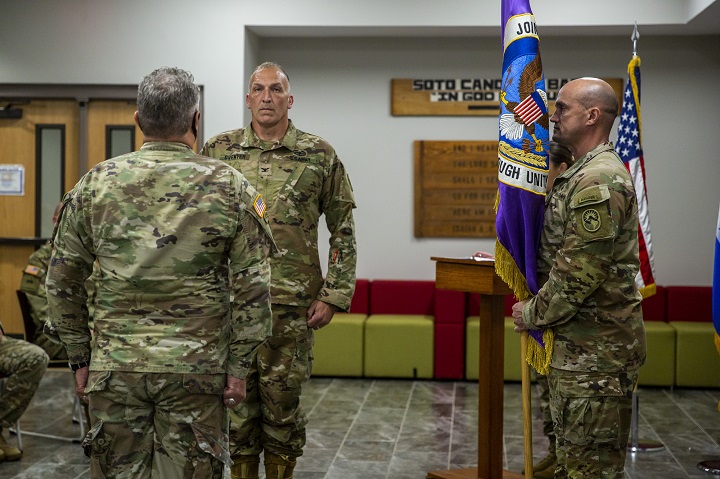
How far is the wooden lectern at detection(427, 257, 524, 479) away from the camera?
4.25 metres

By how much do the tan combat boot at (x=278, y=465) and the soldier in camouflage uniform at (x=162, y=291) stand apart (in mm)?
1120

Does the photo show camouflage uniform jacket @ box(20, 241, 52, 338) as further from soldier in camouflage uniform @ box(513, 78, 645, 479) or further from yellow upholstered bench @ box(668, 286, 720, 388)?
yellow upholstered bench @ box(668, 286, 720, 388)

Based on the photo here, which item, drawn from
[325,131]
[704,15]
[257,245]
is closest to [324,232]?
[325,131]

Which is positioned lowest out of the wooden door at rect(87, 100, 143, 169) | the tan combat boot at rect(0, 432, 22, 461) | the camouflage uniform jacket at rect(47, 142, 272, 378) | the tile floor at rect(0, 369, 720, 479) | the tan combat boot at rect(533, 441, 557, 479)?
the tile floor at rect(0, 369, 720, 479)

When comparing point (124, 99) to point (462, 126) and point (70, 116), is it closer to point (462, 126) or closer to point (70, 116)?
point (70, 116)

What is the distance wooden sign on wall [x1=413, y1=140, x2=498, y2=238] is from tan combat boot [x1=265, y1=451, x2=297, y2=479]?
14.7 feet

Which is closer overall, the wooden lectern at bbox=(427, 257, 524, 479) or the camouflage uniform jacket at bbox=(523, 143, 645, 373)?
the camouflage uniform jacket at bbox=(523, 143, 645, 373)

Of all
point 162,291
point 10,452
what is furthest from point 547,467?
point 10,452

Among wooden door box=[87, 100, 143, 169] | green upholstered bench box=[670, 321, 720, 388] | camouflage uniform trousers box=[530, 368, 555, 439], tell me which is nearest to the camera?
camouflage uniform trousers box=[530, 368, 555, 439]

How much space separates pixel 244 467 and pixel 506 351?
12.9 feet

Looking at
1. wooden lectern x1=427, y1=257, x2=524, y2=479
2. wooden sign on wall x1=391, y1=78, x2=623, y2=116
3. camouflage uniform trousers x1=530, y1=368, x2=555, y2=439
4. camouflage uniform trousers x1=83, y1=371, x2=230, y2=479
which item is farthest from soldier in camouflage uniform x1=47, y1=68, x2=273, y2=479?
wooden sign on wall x1=391, y1=78, x2=623, y2=116

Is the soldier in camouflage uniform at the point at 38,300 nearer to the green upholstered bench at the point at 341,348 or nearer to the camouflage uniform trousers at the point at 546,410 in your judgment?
the green upholstered bench at the point at 341,348

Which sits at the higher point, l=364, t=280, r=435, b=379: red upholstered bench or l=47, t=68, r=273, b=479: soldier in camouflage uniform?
l=47, t=68, r=273, b=479: soldier in camouflage uniform

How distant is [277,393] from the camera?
361cm
